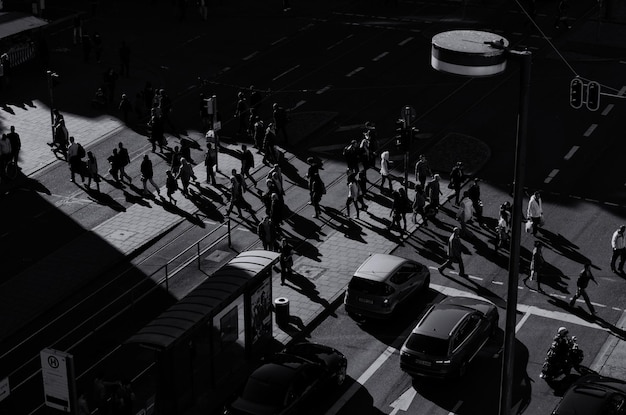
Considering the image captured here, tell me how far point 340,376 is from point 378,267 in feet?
17.1

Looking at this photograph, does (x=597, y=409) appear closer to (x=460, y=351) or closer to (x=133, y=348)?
(x=460, y=351)

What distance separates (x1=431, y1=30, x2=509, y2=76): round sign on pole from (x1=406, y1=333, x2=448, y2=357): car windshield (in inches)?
487

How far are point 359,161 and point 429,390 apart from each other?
17987 millimetres

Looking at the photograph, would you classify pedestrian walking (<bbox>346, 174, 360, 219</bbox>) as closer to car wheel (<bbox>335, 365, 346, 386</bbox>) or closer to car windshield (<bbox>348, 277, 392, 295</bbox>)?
car windshield (<bbox>348, 277, 392, 295</bbox>)

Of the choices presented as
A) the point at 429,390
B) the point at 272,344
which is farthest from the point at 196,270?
the point at 429,390

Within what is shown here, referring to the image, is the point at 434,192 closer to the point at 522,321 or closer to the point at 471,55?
the point at 522,321

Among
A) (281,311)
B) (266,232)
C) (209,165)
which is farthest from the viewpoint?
(209,165)

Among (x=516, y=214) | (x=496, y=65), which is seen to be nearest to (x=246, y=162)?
(x=516, y=214)

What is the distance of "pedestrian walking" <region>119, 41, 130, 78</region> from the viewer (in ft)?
203

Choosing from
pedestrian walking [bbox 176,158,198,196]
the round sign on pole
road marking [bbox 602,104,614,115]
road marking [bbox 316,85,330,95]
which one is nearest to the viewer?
the round sign on pole

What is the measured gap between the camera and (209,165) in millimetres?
49656

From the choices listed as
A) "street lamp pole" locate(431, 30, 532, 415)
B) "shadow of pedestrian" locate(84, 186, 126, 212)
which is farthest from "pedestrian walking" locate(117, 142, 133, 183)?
"street lamp pole" locate(431, 30, 532, 415)

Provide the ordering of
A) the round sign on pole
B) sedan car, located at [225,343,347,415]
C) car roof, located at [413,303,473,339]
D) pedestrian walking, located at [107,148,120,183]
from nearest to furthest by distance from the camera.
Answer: the round sign on pole, sedan car, located at [225,343,347,415], car roof, located at [413,303,473,339], pedestrian walking, located at [107,148,120,183]

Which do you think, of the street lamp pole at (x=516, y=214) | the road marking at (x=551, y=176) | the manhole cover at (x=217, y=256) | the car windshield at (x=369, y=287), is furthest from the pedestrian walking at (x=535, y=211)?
the street lamp pole at (x=516, y=214)
